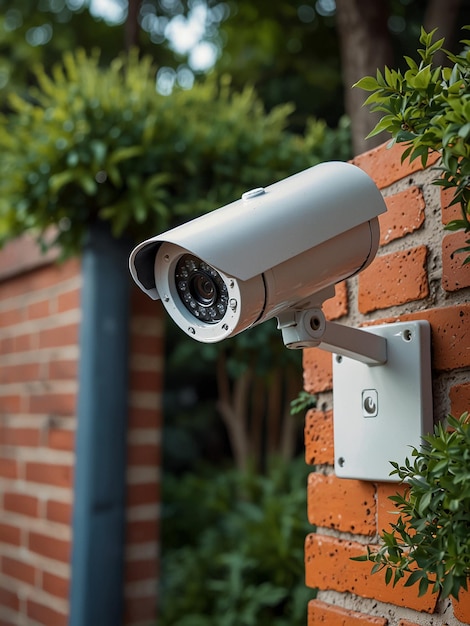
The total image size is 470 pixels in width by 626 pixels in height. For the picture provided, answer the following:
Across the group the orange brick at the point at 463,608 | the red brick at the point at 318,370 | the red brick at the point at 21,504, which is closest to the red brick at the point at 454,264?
the red brick at the point at 318,370

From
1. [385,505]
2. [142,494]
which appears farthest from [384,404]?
[142,494]

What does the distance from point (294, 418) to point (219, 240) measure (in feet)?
7.33

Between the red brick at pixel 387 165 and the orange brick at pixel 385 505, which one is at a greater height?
the red brick at pixel 387 165

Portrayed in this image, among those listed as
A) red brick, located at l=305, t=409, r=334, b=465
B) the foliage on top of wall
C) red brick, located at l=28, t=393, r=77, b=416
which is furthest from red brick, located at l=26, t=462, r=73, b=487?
red brick, located at l=305, t=409, r=334, b=465

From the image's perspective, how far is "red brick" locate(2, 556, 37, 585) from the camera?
2.06m

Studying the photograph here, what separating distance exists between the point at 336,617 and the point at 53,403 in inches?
48.7

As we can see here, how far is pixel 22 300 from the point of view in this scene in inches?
88.0

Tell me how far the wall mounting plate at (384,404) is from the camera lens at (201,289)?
27 cm

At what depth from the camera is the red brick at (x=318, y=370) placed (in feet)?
3.44

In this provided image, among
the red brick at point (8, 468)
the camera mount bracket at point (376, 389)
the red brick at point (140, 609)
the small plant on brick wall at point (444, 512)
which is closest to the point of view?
the small plant on brick wall at point (444, 512)

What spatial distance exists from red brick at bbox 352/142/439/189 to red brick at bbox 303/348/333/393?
258 mm

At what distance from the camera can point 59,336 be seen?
2031 mm

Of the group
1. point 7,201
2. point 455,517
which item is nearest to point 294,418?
point 7,201

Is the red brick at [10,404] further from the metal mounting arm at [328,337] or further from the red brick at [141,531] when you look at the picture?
the metal mounting arm at [328,337]
